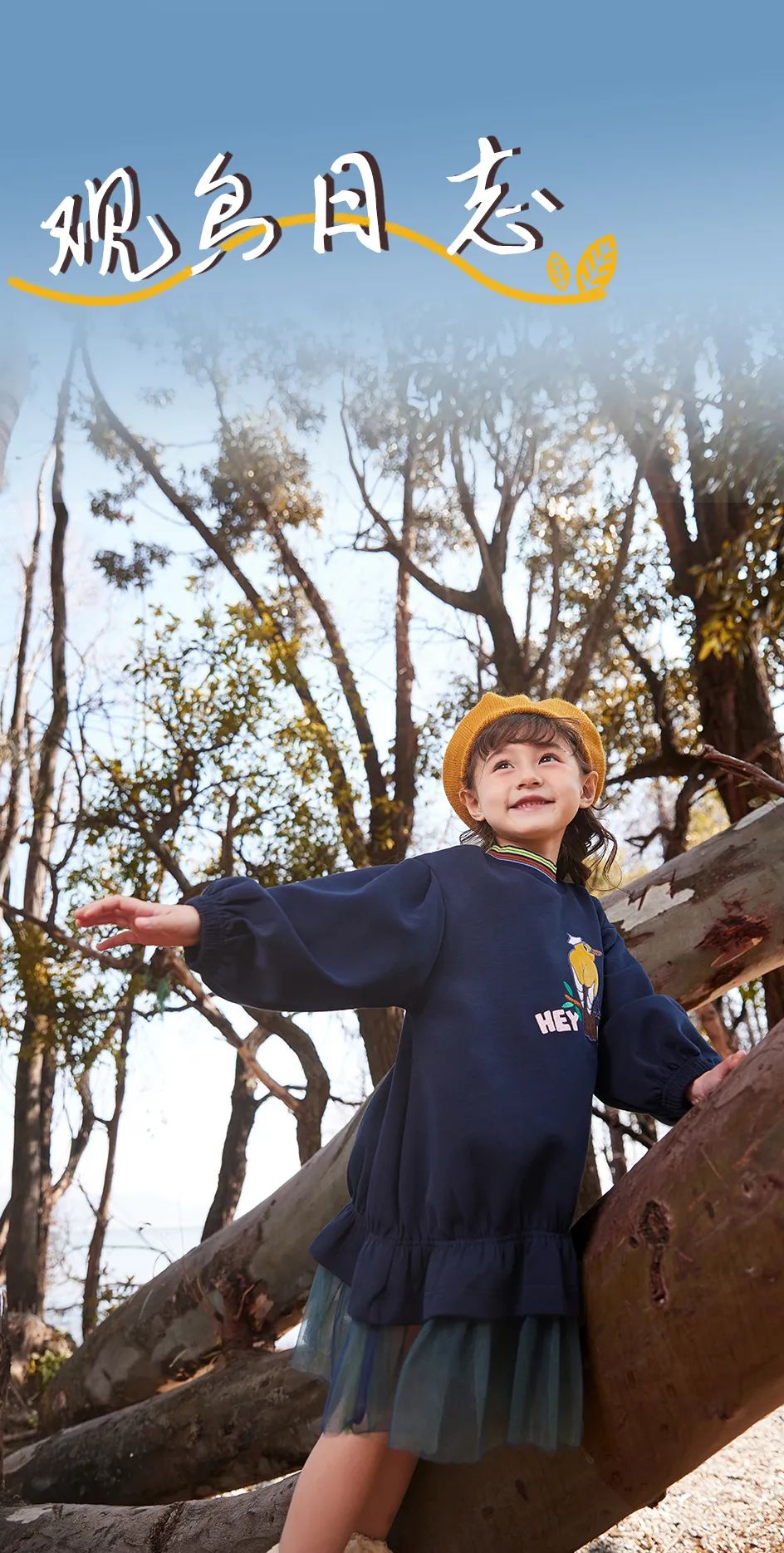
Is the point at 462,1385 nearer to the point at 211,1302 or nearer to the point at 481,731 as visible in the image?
the point at 481,731

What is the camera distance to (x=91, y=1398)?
7.90ft

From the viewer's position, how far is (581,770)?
1.36 m

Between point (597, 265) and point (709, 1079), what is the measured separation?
9.05 ft

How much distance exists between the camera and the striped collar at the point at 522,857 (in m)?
1.27

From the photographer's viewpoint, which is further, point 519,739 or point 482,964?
point 519,739

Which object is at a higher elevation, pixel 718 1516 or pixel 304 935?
pixel 304 935

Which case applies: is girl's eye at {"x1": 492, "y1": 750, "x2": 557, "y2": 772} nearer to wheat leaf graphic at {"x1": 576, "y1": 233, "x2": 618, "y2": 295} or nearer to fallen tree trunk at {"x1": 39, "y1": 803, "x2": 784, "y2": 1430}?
fallen tree trunk at {"x1": 39, "y1": 803, "x2": 784, "y2": 1430}

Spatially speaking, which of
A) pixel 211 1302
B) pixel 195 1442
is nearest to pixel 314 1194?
pixel 211 1302

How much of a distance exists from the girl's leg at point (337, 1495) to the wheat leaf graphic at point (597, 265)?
2929 millimetres

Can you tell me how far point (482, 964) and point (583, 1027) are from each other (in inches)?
4.8

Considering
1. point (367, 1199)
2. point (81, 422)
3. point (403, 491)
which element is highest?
point (81, 422)

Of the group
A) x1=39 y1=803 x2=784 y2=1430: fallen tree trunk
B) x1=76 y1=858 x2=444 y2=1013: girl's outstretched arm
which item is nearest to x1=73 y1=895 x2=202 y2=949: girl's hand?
x1=76 y1=858 x2=444 y2=1013: girl's outstretched arm

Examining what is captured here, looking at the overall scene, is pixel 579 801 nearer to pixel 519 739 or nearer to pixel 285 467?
pixel 519 739

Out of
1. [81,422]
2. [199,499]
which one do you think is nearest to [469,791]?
[199,499]
